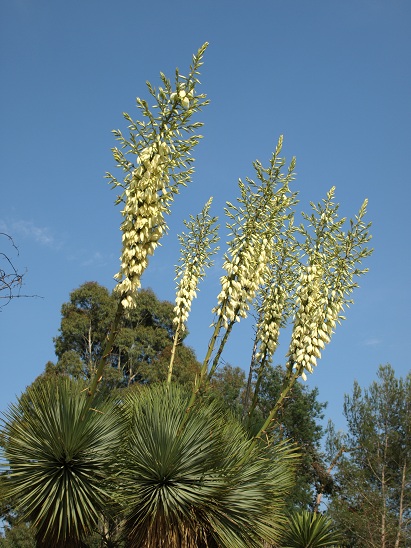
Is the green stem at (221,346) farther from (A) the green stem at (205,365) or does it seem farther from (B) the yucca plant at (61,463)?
(B) the yucca plant at (61,463)

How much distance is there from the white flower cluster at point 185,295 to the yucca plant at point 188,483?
191cm

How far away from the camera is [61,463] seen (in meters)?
7.75

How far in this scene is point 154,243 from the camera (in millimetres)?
7105

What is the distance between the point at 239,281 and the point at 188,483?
247 centimetres

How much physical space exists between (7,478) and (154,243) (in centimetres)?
337

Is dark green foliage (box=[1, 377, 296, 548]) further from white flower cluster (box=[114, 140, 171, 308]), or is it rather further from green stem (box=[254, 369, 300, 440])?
white flower cluster (box=[114, 140, 171, 308])

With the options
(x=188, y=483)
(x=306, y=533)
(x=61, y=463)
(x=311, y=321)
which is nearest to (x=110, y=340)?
(x=61, y=463)

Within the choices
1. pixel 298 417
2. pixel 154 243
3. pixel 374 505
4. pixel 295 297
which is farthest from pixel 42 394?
pixel 298 417

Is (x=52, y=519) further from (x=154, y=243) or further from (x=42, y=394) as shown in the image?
(x=154, y=243)

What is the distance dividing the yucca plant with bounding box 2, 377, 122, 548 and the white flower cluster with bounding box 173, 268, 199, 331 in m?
2.46

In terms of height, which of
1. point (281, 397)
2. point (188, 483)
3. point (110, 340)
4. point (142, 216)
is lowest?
point (188, 483)

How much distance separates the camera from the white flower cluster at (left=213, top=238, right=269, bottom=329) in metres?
8.32


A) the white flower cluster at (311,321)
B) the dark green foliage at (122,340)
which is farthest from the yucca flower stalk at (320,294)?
the dark green foliage at (122,340)

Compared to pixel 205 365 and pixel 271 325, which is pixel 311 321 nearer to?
pixel 271 325
